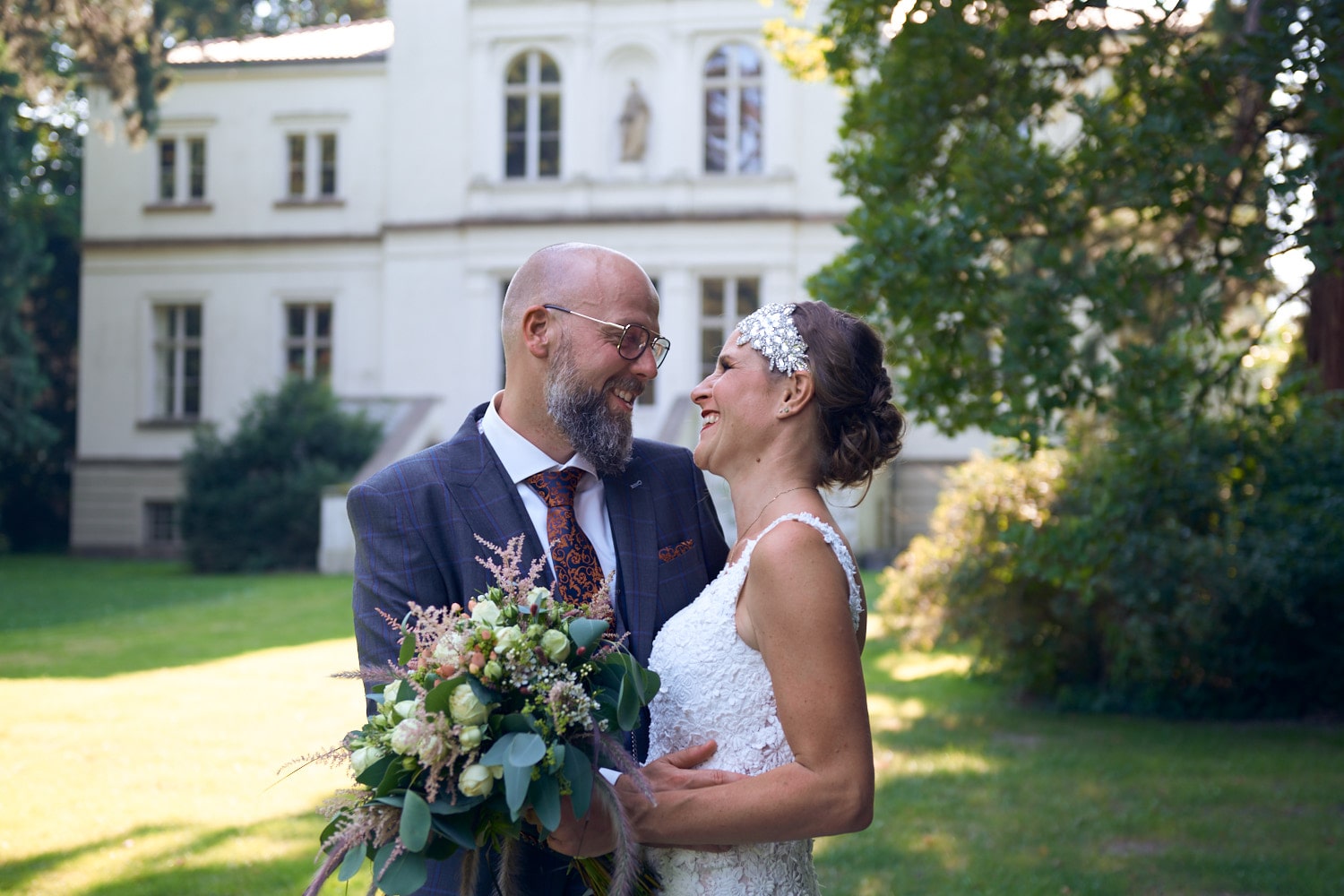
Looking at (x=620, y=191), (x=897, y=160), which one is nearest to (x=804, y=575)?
(x=897, y=160)

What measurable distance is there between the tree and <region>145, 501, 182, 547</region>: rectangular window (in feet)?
85.2

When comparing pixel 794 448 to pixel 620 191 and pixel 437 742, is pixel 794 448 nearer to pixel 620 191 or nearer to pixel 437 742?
pixel 437 742

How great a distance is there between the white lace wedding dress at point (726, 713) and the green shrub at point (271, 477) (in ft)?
74.2

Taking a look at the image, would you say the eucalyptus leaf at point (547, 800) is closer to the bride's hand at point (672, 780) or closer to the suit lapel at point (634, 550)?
the bride's hand at point (672, 780)

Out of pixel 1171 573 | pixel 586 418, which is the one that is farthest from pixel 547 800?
pixel 1171 573

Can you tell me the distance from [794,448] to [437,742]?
126 centimetres

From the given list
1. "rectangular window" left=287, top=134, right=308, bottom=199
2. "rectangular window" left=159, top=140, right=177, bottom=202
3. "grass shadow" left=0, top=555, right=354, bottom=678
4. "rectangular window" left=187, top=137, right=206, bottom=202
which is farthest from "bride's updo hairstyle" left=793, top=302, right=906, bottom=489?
"rectangular window" left=159, top=140, right=177, bottom=202

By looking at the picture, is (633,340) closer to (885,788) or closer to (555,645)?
(555,645)

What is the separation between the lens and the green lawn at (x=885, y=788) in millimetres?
6590

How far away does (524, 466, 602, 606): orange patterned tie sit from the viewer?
10.7 ft

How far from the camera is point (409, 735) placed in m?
2.43

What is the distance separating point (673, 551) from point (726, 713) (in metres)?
0.56

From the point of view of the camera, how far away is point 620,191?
27969 millimetres

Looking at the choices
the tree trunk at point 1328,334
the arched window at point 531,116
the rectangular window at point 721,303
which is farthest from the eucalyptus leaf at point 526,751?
the arched window at point 531,116
